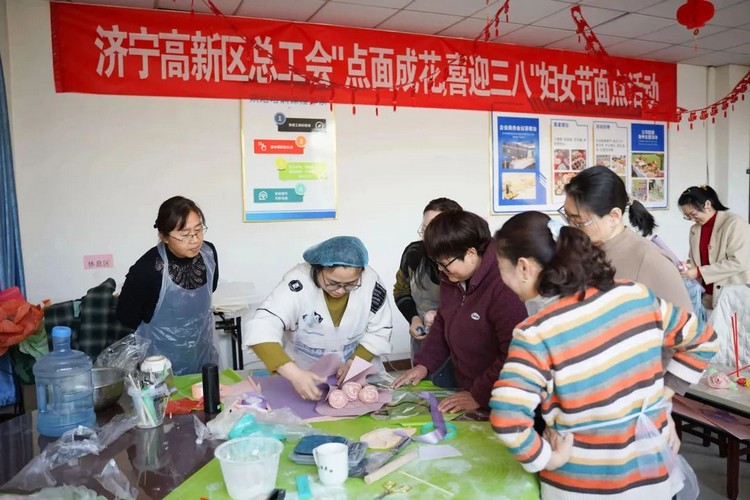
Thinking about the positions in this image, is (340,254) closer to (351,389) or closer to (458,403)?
(351,389)

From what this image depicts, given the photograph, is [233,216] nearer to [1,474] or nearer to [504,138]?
[504,138]

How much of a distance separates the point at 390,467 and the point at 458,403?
0.44 metres

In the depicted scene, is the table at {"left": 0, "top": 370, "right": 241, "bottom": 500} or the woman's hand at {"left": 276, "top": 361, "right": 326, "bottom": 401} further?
the woman's hand at {"left": 276, "top": 361, "right": 326, "bottom": 401}

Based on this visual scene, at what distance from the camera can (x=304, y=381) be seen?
1801mm

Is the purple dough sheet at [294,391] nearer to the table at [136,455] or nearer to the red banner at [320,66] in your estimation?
the table at [136,455]

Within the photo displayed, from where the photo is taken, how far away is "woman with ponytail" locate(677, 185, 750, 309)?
3.78 meters

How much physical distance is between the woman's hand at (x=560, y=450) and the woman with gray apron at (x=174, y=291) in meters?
1.72

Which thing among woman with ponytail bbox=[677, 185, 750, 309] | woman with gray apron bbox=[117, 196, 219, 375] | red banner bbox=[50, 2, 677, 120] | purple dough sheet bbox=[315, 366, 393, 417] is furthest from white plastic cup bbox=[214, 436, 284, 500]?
woman with ponytail bbox=[677, 185, 750, 309]

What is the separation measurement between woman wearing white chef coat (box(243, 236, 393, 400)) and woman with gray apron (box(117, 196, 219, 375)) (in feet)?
1.73

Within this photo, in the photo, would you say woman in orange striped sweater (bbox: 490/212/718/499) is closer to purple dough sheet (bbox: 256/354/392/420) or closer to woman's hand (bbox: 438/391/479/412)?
woman's hand (bbox: 438/391/479/412)

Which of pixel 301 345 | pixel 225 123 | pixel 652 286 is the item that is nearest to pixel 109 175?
pixel 225 123

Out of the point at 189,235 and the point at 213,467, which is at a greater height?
the point at 189,235

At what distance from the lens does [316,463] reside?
1.31 metres

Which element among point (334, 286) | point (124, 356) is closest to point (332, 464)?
point (334, 286)
